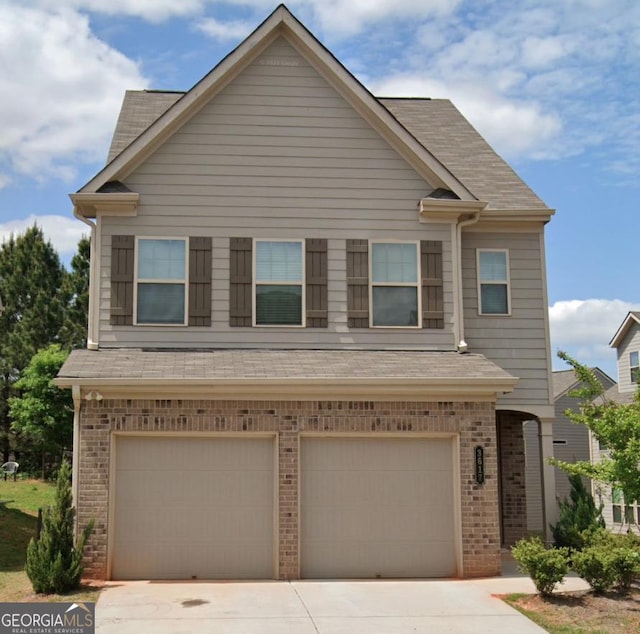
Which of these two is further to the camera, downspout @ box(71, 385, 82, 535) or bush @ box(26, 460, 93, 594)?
downspout @ box(71, 385, 82, 535)

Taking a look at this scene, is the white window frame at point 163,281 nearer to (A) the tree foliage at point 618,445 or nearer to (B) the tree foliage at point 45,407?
(A) the tree foliage at point 618,445

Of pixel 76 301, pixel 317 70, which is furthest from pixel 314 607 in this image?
pixel 76 301

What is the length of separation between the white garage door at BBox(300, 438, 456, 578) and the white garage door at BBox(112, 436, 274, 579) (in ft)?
2.20

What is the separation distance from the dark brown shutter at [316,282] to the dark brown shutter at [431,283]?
1691 mm

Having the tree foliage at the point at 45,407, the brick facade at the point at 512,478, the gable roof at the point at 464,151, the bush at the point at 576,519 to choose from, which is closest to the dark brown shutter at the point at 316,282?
the gable roof at the point at 464,151

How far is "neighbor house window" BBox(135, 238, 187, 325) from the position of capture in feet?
46.7

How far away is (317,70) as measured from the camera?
15008 mm

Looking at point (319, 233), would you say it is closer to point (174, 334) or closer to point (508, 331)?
point (174, 334)

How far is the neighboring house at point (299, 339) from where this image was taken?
12.8 metres

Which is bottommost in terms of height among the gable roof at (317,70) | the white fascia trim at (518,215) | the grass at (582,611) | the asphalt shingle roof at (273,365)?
the grass at (582,611)

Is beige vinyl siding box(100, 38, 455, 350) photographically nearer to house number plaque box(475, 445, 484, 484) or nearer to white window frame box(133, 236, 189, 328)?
white window frame box(133, 236, 189, 328)

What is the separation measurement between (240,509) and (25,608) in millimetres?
3702

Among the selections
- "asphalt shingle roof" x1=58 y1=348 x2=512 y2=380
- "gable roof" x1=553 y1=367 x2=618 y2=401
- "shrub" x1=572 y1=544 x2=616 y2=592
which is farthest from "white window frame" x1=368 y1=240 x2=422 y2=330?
"gable roof" x1=553 y1=367 x2=618 y2=401

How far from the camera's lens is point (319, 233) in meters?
14.7
